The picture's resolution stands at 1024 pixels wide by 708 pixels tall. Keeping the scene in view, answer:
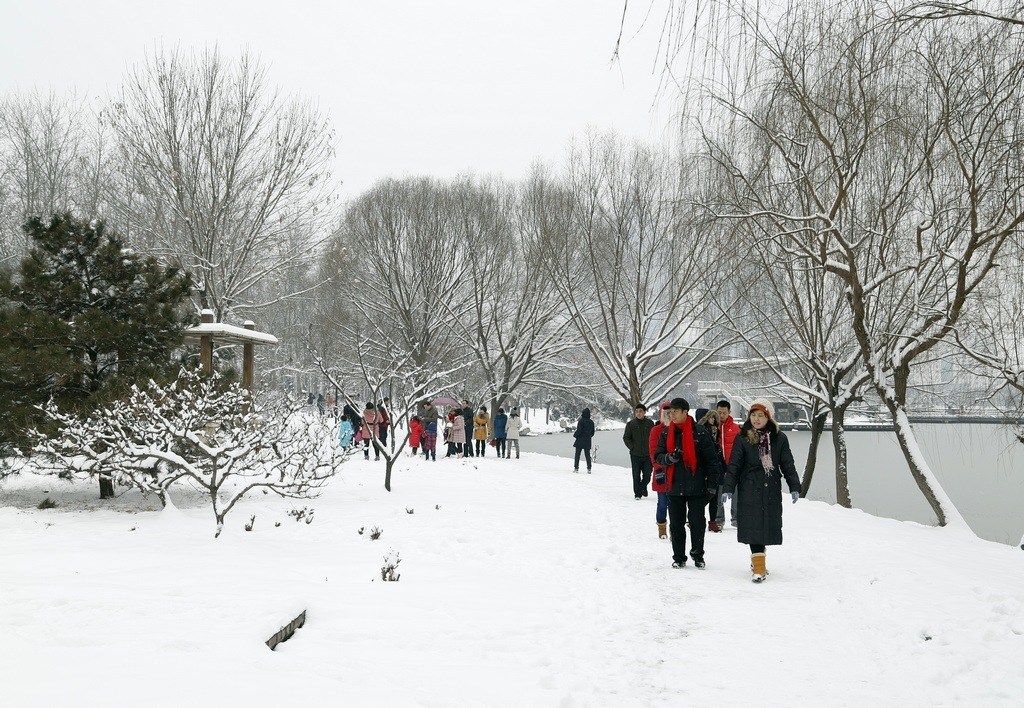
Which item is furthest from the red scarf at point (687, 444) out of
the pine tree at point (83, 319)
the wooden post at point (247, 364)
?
the wooden post at point (247, 364)

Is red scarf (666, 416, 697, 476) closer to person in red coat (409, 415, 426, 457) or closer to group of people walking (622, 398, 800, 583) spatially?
group of people walking (622, 398, 800, 583)

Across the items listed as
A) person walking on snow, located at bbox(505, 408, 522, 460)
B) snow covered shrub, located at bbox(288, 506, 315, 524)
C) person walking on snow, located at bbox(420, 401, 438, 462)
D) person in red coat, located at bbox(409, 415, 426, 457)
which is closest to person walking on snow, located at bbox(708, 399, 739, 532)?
snow covered shrub, located at bbox(288, 506, 315, 524)

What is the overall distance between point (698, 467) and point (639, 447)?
6039 mm

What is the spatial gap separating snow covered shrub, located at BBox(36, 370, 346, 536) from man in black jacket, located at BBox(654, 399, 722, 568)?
15.4 ft

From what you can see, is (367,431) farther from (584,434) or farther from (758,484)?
(758,484)

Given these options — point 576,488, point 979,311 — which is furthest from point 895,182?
point 576,488

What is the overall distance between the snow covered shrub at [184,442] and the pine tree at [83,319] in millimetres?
595

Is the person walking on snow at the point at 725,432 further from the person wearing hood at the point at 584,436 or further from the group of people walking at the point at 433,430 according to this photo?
the group of people walking at the point at 433,430

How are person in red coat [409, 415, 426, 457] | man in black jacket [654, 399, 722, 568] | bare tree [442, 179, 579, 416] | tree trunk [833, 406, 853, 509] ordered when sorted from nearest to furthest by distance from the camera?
man in black jacket [654, 399, 722, 568]
tree trunk [833, 406, 853, 509]
person in red coat [409, 415, 426, 457]
bare tree [442, 179, 579, 416]


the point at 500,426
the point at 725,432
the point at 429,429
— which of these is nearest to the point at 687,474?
the point at 725,432

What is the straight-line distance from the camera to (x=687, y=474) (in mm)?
8148

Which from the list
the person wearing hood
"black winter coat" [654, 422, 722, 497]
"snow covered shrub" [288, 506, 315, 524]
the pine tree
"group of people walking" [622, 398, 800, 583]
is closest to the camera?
"group of people walking" [622, 398, 800, 583]

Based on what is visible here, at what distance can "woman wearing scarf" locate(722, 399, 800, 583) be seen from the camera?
7309 mm

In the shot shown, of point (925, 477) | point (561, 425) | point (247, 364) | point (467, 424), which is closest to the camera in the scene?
point (925, 477)
